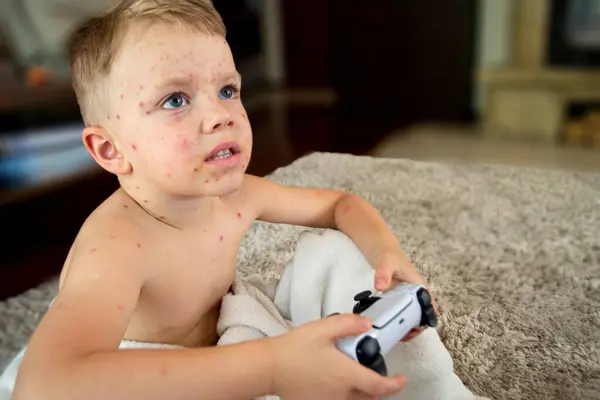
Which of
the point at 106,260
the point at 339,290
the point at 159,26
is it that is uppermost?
the point at 159,26

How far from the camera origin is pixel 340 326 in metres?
0.50

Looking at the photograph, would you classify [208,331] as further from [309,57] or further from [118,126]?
[309,57]

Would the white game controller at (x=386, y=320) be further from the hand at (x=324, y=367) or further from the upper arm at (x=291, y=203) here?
the upper arm at (x=291, y=203)

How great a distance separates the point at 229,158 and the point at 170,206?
90 mm

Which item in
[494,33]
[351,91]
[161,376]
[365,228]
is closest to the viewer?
[161,376]

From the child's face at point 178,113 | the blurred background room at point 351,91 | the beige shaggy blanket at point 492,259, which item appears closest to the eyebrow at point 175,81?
the child's face at point 178,113

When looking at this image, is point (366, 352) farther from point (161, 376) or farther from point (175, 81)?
point (175, 81)

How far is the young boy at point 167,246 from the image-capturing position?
1.59 feet

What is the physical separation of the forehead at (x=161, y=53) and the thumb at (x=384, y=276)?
253 mm

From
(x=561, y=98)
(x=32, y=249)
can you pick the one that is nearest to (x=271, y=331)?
(x=32, y=249)

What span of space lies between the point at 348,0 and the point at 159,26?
102 inches

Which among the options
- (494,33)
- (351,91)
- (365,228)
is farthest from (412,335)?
(351,91)

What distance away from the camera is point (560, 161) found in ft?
7.32

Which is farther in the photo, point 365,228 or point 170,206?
point 365,228
